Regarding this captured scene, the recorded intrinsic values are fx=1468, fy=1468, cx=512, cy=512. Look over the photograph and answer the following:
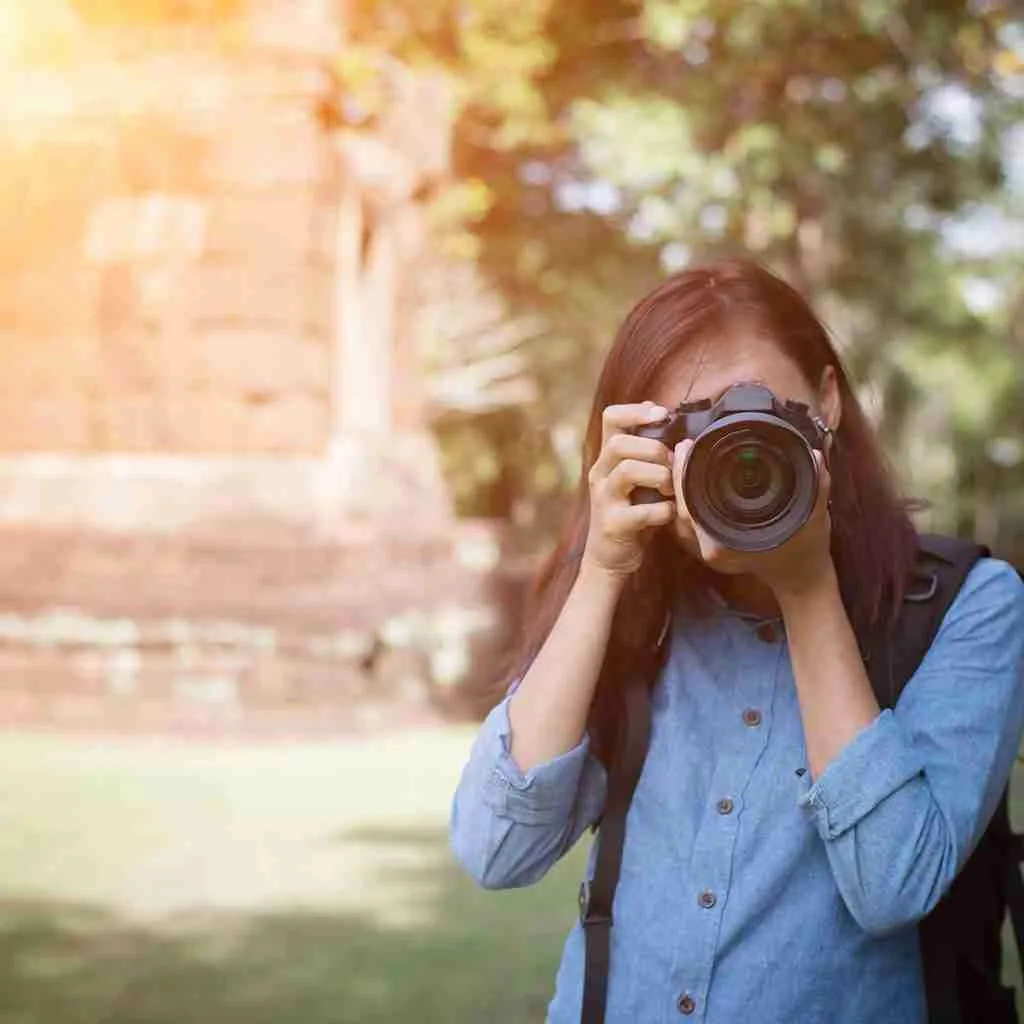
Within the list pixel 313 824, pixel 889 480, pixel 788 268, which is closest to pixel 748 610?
pixel 889 480

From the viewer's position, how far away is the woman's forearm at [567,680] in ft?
4.97

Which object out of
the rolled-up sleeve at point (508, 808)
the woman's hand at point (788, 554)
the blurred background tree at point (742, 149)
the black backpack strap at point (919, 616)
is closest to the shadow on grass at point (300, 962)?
the rolled-up sleeve at point (508, 808)

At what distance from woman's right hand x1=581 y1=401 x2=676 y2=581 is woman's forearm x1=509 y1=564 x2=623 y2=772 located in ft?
0.08

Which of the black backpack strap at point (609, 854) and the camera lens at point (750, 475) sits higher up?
the camera lens at point (750, 475)

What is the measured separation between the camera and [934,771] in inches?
56.0

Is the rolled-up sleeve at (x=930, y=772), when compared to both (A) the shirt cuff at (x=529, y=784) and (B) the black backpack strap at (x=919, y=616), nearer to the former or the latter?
(B) the black backpack strap at (x=919, y=616)

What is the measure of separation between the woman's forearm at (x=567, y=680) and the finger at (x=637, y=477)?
0.09 meters

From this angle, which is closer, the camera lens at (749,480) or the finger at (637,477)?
the camera lens at (749,480)

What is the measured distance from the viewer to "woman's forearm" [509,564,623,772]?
1.52m

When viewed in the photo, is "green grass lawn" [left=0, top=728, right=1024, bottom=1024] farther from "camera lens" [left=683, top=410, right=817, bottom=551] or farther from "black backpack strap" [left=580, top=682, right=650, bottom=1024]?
"camera lens" [left=683, top=410, right=817, bottom=551]

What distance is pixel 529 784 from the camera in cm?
151

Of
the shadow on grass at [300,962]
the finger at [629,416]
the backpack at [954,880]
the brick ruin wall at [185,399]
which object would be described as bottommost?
the backpack at [954,880]

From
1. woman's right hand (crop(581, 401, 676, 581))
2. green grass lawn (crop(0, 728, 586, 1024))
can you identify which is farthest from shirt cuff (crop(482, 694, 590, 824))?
green grass lawn (crop(0, 728, 586, 1024))

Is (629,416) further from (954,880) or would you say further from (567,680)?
(954,880)
